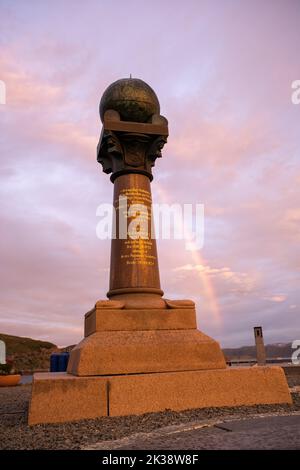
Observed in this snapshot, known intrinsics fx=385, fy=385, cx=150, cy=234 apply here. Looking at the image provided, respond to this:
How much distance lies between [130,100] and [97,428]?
22.9 feet

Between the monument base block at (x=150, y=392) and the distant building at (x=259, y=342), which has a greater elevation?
the distant building at (x=259, y=342)

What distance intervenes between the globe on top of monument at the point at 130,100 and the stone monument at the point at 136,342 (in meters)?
0.02

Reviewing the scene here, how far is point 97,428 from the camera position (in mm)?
4898

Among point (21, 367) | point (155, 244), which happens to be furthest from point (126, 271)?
point (21, 367)

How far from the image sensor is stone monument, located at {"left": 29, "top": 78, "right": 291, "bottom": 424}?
229 inches

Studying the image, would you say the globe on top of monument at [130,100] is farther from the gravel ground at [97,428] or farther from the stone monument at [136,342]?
the gravel ground at [97,428]

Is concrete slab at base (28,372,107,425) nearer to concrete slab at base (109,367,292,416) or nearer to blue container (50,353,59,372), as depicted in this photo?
concrete slab at base (109,367,292,416)

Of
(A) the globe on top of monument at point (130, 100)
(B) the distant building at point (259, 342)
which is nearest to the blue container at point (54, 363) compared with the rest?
(A) the globe on top of monument at point (130, 100)

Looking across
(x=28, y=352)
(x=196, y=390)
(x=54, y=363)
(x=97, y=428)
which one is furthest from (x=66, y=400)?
(x=28, y=352)

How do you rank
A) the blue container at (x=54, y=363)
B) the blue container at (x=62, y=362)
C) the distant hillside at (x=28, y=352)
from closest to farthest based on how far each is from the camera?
the blue container at (x=62, y=362) → the blue container at (x=54, y=363) → the distant hillside at (x=28, y=352)

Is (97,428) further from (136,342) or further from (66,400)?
(136,342)

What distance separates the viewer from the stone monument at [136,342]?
5816 millimetres
